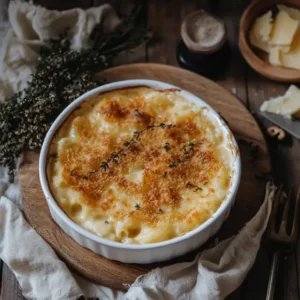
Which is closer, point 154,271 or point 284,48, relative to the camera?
point 154,271

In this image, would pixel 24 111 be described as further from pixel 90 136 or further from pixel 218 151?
pixel 218 151

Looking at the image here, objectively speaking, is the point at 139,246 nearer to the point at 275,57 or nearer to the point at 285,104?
the point at 285,104

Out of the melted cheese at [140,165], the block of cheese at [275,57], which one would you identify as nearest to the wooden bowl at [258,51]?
the block of cheese at [275,57]

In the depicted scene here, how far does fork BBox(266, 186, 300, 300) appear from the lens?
2538mm

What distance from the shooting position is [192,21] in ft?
10.4

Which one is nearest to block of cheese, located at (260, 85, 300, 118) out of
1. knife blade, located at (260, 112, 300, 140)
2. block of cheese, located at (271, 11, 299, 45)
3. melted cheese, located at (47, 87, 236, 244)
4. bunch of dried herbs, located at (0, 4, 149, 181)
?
knife blade, located at (260, 112, 300, 140)

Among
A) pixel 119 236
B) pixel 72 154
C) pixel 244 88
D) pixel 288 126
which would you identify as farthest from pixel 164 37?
pixel 119 236

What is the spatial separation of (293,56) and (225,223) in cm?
106

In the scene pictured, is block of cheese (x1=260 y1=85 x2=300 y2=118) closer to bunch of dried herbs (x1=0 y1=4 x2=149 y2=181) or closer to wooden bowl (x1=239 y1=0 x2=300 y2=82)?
wooden bowl (x1=239 y1=0 x2=300 y2=82)

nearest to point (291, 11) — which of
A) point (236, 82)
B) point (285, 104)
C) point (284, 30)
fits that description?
point (284, 30)

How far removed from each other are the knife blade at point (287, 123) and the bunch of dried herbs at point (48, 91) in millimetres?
884

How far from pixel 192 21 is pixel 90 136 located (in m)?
→ 0.92

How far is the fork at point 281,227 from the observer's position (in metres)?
2.54

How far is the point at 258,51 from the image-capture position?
10.8ft
